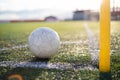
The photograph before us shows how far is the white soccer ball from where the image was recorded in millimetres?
7586

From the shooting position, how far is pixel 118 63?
7281 millimetres

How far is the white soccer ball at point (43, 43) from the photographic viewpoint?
24.9ft

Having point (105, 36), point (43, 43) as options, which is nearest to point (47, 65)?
point (43, 43)

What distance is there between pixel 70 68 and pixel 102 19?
156cm

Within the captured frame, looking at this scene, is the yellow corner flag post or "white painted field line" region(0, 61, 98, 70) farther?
"white painted field line" region(0, 61, 98, 70)

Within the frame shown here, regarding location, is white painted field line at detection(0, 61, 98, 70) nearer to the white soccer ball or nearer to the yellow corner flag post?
the white soccer ball

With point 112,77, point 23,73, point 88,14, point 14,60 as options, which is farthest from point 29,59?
point 88,14

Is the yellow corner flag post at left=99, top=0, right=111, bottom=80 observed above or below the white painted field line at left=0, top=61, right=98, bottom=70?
above

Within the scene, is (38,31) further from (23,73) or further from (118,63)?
(118,63)

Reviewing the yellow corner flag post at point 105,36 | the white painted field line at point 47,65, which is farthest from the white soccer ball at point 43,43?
the yellow corner flag post at point 105,36

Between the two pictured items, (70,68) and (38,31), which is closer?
(70,68)

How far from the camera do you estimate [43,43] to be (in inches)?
300

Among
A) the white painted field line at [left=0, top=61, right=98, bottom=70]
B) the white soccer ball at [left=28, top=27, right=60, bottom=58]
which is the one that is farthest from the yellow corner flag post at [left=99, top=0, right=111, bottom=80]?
the white soccer ball at [left=28, top=27, right=60, bottom=58]

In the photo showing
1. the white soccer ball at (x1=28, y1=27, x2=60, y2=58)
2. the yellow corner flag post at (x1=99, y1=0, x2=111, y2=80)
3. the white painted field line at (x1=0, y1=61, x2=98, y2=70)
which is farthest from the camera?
the white soccer ball at (x1=28, y1=27, x2=60, y2=58)
